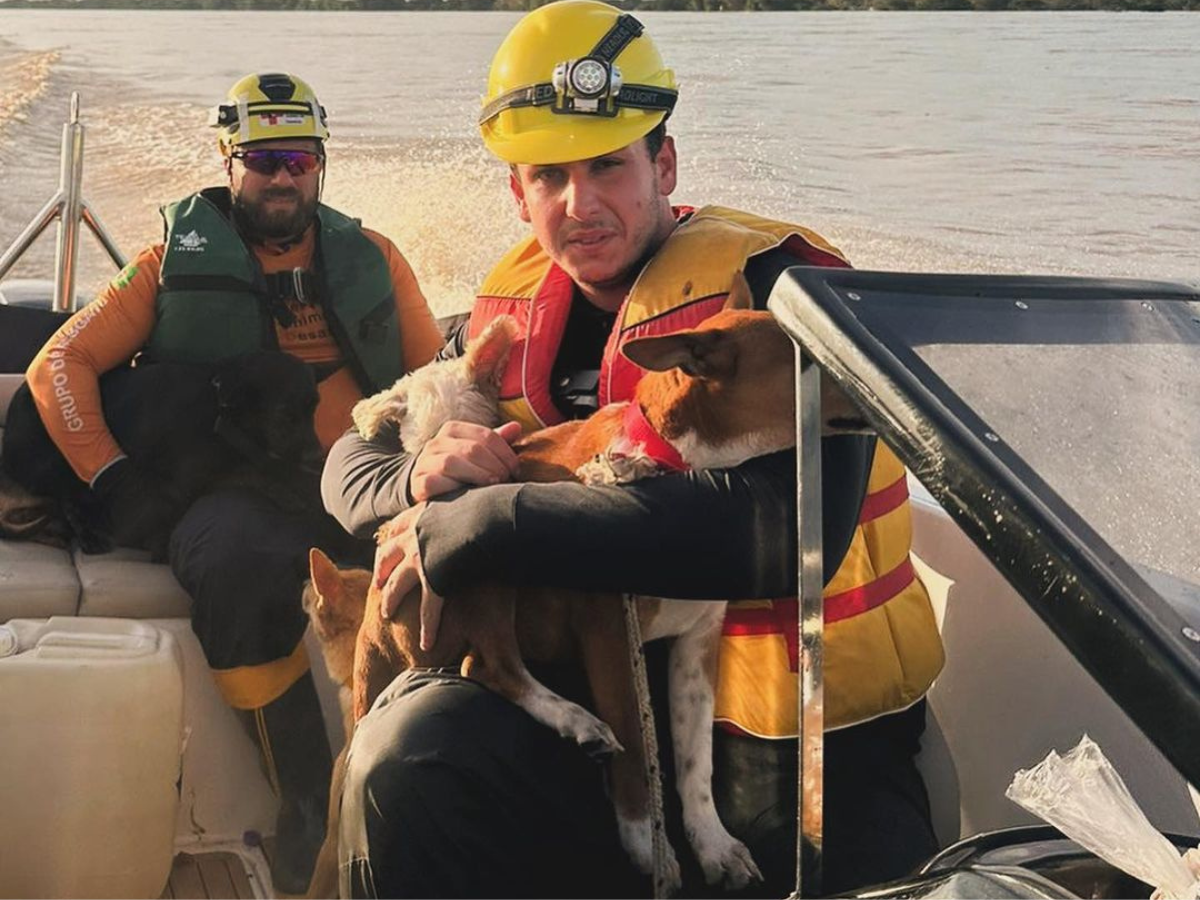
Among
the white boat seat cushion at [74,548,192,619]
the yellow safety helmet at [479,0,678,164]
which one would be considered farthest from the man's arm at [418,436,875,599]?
the white boat seat cushion at [74,548,192,619]

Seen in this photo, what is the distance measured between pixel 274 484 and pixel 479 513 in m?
1.92

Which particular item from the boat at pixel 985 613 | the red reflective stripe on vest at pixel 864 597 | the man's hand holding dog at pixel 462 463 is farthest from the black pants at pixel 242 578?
the red reflective stripe on vest at pixel 864 597

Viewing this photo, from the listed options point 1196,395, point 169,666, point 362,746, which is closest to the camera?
point 1196,395

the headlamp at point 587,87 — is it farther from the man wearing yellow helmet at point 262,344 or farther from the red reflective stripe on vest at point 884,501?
the man wearing yellow helmet at point 262,344

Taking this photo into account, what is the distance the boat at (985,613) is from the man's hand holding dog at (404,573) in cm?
70

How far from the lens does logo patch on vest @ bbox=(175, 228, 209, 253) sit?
404 centimetres

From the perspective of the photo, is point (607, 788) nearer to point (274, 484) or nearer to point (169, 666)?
point (169, 666)

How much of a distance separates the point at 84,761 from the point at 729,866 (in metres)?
1.46

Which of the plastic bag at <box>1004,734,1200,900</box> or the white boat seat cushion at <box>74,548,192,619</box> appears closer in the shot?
the plastic bag at <box>1004,734,1200,900</box>

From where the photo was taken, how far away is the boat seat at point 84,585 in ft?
11.3

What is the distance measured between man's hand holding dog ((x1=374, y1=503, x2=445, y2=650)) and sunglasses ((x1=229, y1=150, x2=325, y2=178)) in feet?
7.27

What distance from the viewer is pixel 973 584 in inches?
99.0

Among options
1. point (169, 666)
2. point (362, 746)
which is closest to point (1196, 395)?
point (362, 746)

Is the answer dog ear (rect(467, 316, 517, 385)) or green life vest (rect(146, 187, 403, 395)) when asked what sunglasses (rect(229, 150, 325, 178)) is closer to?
green life vest (rect(146, 187, 403, 395))
